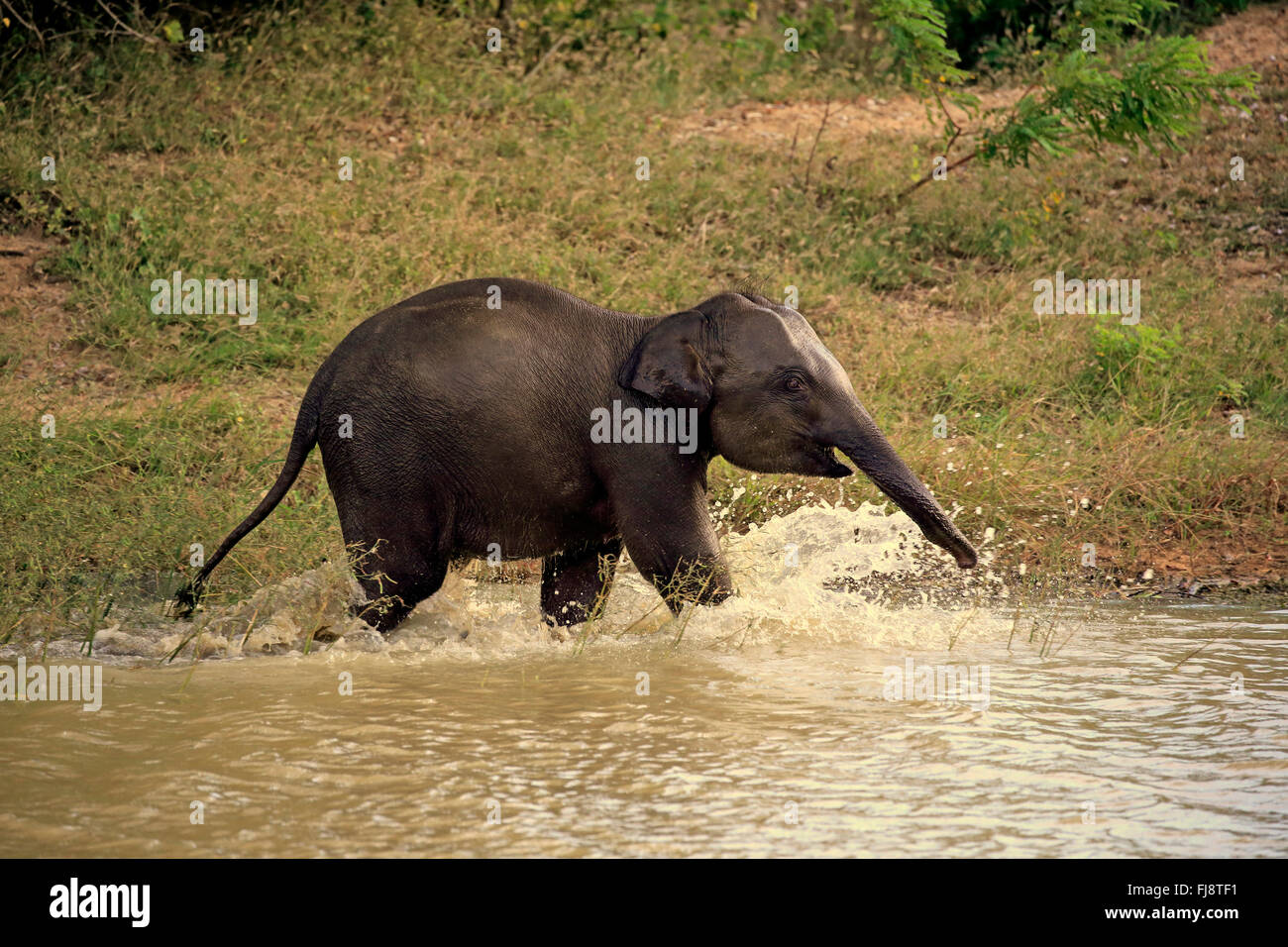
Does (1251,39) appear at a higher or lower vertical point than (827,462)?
higher

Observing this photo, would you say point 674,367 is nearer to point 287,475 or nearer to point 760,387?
point 760,387

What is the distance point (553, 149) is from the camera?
11.9m

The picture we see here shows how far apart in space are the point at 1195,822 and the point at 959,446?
4605 millimetres

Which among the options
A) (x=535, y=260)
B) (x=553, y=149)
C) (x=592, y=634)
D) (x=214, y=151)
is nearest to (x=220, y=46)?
(x=214, y=151)

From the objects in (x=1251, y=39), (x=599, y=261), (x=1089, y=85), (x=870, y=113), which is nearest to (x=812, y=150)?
(x=870, y=113)

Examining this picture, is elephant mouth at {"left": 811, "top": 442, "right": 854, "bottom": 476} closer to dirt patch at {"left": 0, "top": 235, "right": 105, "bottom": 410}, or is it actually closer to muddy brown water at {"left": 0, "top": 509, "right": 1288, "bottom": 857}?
muddy brown water at {"left": 0, "top": 509, "right": 1288, "bottom": 857}

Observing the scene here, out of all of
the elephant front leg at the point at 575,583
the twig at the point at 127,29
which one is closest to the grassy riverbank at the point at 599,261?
the twig at the point at 127,29

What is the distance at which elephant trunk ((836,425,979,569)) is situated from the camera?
5.38m

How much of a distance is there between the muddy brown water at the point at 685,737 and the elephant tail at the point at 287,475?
0.24m

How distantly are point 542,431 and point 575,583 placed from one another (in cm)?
83

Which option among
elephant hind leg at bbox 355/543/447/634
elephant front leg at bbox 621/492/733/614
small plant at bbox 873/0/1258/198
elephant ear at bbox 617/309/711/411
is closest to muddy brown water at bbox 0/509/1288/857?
elephant hind leg at bbox 355/543/447/634

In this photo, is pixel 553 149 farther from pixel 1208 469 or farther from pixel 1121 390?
pixel 1208 469

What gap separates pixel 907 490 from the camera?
17.7ft

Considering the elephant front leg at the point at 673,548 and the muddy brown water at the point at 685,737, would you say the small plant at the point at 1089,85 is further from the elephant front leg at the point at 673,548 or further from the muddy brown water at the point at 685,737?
the elephant front leg at the point at 673,548
